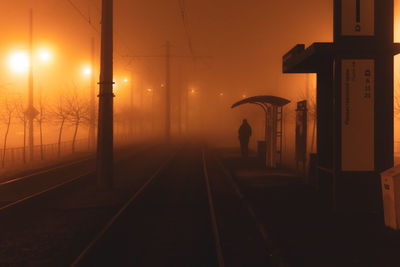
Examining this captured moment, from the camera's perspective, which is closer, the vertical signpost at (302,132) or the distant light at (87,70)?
the vertical signpost at (302,132)

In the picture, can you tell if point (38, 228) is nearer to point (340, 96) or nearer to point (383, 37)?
point (340, 96)

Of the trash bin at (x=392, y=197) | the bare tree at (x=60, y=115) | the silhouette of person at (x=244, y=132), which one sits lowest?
the trash bin at (x=392, y=197)

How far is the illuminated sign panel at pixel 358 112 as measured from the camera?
9.32 metres

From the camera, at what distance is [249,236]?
24.8 ft

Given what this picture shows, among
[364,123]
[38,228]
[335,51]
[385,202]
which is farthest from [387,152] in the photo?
[38,228]

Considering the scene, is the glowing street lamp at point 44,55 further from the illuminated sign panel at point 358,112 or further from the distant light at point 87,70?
the illuminated sign panel at point 358,112

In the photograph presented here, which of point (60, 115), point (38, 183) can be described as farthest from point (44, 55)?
point (38, 183)

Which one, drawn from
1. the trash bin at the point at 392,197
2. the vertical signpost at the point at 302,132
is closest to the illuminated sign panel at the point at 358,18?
the trash bin at the point at 392,197

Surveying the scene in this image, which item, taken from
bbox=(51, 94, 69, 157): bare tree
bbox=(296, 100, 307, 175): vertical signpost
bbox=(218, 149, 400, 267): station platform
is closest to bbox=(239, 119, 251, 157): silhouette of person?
bbox=(296, 100, 307, 175): vertical signpost

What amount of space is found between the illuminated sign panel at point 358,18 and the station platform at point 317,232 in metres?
4.03

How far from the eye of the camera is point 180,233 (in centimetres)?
779

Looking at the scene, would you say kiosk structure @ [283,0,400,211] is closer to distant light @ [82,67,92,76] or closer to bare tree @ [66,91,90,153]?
bare tree @ [66,91,90,153]

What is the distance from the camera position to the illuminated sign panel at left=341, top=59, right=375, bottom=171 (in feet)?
30.6

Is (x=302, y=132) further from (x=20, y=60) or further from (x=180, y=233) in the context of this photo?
(x=20, y=60)
